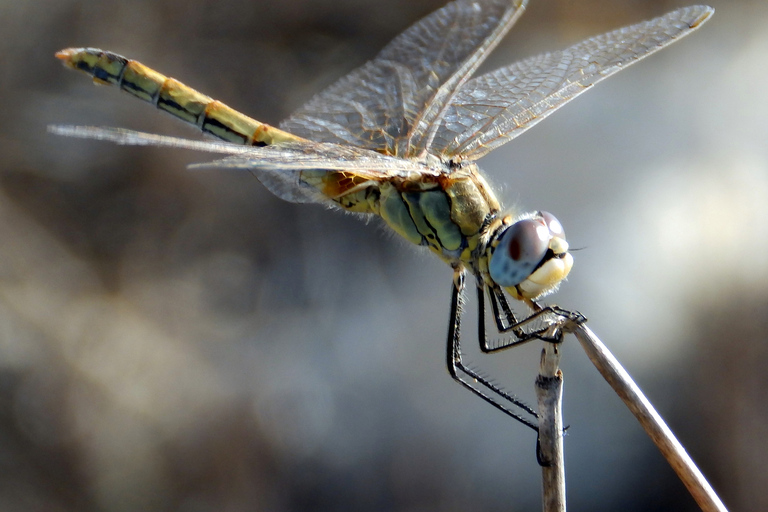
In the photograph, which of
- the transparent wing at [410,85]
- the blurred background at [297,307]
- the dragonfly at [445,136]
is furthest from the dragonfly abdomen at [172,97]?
the blurred background at [297,307]

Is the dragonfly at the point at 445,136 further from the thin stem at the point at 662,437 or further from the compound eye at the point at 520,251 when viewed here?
the thin stem at the point at 662,437

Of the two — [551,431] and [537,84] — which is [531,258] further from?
[537,84]

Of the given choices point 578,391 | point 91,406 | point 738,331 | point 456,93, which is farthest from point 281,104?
point 738,331

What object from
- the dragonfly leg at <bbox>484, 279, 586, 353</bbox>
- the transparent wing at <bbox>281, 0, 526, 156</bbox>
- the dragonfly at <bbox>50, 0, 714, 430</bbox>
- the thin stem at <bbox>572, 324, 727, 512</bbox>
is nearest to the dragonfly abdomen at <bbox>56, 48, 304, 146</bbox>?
the dragonfly at <bbox>50, 0, 714, 430</bbox>

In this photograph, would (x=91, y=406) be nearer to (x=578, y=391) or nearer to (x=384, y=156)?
(x=384, y=156)

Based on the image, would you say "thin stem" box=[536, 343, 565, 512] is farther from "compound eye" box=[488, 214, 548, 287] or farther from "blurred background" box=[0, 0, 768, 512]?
"blurred background" box=[0, 0, 768, 512]

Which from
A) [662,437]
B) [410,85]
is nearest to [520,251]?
[662,437]

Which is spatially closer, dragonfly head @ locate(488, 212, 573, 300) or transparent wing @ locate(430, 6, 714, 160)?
dragonfly head @ locate(488, 212, 573, 300)

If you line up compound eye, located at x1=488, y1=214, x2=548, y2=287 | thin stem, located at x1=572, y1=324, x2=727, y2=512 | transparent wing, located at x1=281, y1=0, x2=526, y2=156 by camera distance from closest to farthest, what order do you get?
thin stem, located at x1=572, y1=324, x2=727, y2=512 < compound eye, located at x1=488, y1=214, x2=548, y2=287 < transparent wing, located at x1=281, y1=0, x2=526, y2=156
